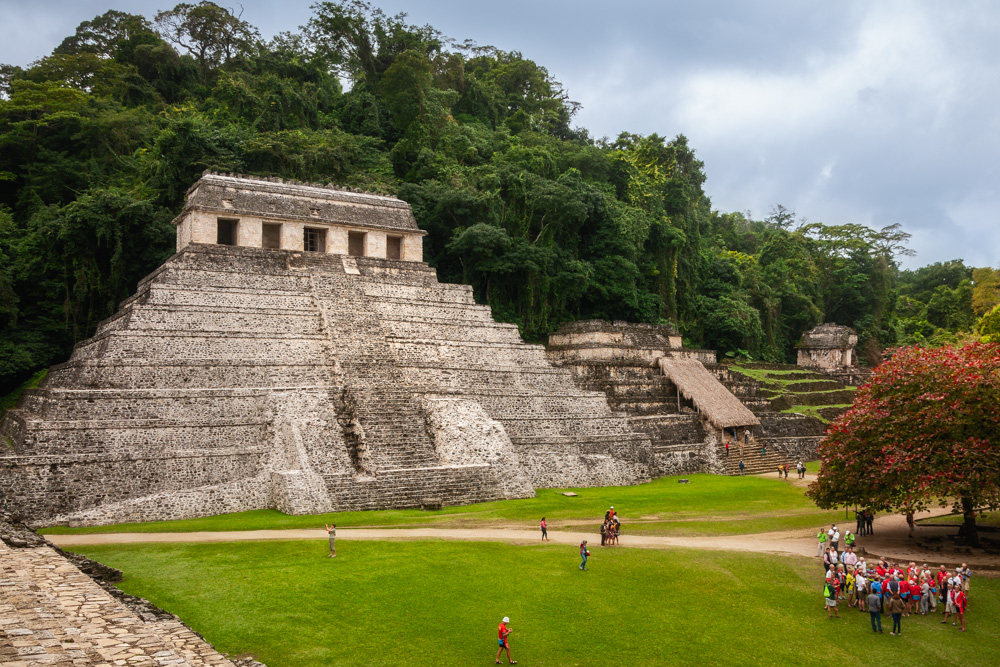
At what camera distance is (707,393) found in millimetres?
33281

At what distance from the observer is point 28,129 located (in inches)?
1521

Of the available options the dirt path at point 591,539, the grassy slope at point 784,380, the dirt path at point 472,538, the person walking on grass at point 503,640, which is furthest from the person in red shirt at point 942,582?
the grassy slope at point 784,380

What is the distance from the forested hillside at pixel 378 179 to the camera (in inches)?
1252

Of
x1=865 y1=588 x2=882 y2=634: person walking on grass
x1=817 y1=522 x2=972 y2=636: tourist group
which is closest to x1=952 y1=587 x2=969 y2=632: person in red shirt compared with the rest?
x1=817 y1=522 x2=972 y2=636: tourist group

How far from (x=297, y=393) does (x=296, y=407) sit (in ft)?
2.32

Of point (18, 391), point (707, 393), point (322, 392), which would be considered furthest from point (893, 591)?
point (18, 391)

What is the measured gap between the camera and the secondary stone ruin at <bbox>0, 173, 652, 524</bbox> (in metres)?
19.3

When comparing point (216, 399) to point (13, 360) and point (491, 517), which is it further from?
point (13, 360)

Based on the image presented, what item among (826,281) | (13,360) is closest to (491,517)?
(13,360)

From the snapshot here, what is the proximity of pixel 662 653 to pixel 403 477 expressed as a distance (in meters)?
10.4

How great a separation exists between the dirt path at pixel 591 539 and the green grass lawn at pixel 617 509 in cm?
57

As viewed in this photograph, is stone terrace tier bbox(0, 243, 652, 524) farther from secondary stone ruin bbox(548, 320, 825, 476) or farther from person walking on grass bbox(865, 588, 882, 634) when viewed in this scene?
person walking on grass bbox(865, 588, 882, 634)

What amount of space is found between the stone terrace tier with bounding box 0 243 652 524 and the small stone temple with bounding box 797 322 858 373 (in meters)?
25.1

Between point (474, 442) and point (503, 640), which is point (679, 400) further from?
point (503, 640)
